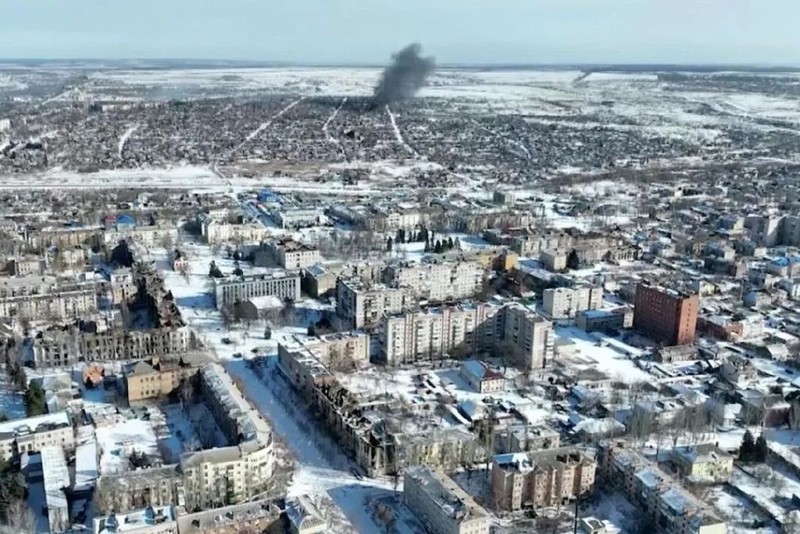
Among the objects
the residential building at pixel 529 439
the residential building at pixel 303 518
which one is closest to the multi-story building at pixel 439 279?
the residential building at pixel 529 439

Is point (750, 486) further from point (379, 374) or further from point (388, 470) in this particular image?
point (379, 374)

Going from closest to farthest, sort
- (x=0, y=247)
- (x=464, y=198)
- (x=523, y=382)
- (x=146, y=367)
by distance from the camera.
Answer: (x=146, y=367)
(x=523, y=382)
(x=0, y=247)
(x=464, y=198)

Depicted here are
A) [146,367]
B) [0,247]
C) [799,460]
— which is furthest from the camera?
[0,247]

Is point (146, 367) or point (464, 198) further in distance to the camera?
point (464, 198)

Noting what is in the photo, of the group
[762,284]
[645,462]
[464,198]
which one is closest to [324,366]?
[645,462]

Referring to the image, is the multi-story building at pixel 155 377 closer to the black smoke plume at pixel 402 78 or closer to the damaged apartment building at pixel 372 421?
the damaged apartment building at pixel 372 421

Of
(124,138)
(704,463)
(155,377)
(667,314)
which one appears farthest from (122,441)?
(124,138)

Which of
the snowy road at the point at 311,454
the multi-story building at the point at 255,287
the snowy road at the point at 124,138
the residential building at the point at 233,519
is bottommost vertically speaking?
the snowy road at the point at 311,454
